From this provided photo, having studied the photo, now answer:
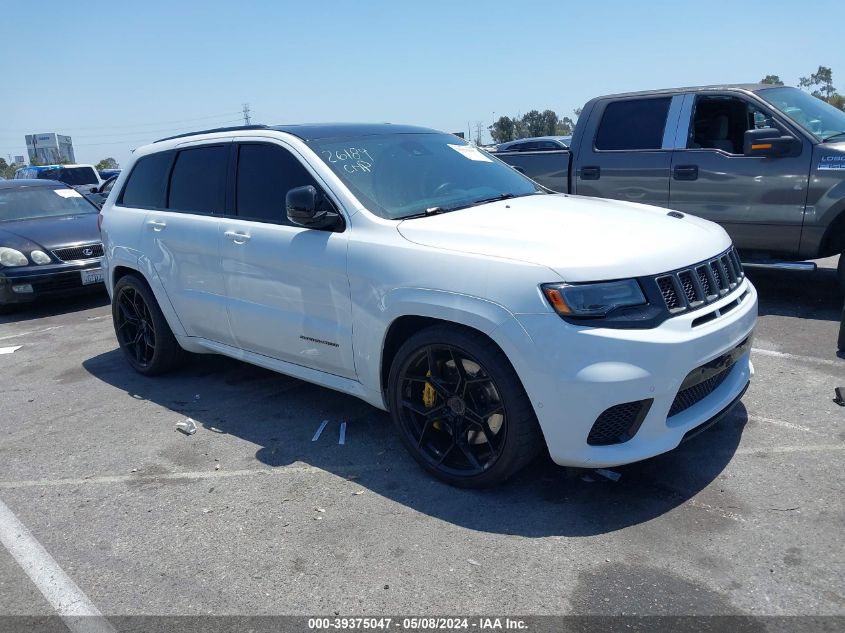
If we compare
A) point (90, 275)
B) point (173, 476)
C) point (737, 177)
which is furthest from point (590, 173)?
point (90, 275)

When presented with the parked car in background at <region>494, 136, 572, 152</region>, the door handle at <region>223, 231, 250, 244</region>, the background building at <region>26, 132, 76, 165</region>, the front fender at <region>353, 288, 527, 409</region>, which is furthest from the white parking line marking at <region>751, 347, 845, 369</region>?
the background building at <region>26, 132, 76, 165</region>

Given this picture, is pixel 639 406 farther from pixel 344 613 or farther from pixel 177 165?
pixel 177 165

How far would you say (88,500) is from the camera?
3.82m

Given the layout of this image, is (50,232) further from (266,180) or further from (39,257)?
(266,180)

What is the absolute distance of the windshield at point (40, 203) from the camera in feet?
31.6

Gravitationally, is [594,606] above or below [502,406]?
below

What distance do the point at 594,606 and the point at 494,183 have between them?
2724 millimetres

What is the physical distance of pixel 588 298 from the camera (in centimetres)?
309

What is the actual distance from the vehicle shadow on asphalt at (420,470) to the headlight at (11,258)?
4.10 m

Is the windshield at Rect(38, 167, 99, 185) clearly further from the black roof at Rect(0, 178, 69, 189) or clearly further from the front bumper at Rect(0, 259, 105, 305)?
the front bumper at Rect(0, 259, 105, 305)

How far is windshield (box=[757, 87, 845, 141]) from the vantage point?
6.33 metres

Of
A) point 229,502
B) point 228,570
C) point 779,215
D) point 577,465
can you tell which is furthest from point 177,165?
point 779,215

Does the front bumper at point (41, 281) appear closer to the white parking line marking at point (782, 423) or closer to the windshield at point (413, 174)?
the windshield at point (413, 174)

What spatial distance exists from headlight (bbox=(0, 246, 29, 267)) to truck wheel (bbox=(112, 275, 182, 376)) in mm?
3397
